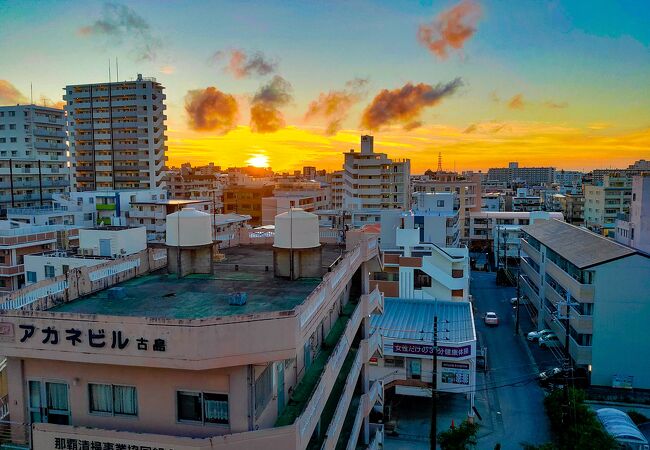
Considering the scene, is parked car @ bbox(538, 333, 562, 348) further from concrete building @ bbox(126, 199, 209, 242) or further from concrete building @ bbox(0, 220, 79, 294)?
concrete building @ bbox(0, 220, 79, 294)

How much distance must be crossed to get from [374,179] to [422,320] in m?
53.3

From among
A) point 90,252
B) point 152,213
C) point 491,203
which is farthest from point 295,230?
point 491,203

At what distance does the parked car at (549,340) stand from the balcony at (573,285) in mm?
4767

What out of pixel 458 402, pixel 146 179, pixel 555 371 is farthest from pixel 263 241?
pixel 146 179

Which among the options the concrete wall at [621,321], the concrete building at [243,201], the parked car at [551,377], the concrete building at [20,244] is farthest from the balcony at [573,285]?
the concrete building at [243,201]

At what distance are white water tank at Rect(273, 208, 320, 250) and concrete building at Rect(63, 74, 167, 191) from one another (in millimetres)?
72128

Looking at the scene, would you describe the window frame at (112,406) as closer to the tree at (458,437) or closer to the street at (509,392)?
the tree at (458,437)

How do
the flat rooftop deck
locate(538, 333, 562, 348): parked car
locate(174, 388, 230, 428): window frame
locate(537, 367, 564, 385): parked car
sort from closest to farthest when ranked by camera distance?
locate(174, 388, 230, 428): window frame < the flat rooftop deck < locate(537, 367, 564, 385): parked car < locate(538, 333, 562, 348): parked car

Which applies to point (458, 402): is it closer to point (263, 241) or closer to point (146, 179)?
point (263, 241)

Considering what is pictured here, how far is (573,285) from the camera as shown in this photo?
121 ft

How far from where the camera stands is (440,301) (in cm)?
3844

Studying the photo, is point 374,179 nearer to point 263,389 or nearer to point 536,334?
point 536,334

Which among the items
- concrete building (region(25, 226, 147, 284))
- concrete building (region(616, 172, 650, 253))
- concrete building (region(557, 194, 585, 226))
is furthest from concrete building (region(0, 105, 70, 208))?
concrete building (region(557, 194, 585, 226))

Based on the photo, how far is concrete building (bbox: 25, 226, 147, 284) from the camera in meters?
35.5
